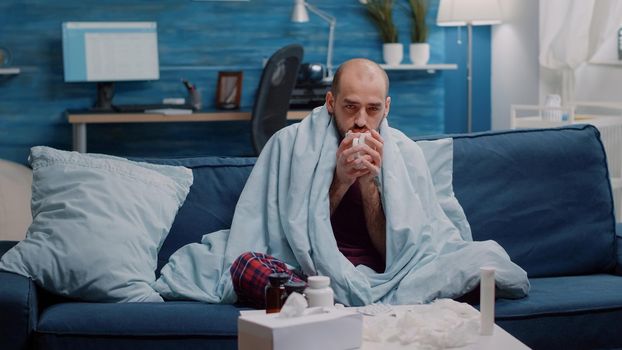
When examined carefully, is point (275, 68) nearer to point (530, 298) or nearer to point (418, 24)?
point (418, 24)

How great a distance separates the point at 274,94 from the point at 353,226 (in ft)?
7.87

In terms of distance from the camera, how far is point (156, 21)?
5.69 metres

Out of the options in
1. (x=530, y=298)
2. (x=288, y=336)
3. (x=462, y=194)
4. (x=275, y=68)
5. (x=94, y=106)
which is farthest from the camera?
(x=94, y=106)

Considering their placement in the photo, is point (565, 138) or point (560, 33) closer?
point (565, 138)

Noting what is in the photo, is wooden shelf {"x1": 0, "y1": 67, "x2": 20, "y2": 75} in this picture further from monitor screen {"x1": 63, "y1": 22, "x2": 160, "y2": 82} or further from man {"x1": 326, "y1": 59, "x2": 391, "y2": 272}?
man {"x1": 326, "y1": 59, "x2": 391, "y2": 272}

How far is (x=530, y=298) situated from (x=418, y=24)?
363cm

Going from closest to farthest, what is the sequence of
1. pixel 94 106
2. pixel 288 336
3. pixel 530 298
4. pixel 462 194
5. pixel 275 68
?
1. pixel 288 336
2. pixel 530 298
3. pixel 462 194
4. pixel 275 68
5. pixel 94 106

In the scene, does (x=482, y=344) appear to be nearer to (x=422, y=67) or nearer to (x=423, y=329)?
(x=423, y=329)

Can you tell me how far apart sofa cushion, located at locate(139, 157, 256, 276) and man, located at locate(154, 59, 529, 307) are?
69 millimetres

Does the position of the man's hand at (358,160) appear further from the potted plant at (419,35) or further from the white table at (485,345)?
the potted plant at (419,35)

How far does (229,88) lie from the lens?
5691 millimetres

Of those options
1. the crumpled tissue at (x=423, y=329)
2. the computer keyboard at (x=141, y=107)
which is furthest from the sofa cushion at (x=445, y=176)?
the computer keyboard at (x=141, y=107)

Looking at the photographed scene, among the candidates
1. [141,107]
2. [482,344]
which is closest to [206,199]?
[482,344]

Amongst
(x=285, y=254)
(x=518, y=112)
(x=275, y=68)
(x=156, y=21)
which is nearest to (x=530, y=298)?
(x=285, y=254)
